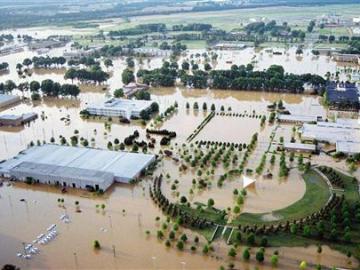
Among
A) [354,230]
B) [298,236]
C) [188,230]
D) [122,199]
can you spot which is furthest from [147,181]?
[354,230]

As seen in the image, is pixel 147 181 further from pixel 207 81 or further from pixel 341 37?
pixel 341 37

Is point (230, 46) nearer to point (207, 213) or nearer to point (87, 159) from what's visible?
point (87, 159)

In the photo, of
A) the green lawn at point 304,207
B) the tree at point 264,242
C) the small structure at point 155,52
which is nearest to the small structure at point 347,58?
the small structure at point 155,52

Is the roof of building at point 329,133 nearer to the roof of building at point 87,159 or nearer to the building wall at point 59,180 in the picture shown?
the roof of building at point 87,159

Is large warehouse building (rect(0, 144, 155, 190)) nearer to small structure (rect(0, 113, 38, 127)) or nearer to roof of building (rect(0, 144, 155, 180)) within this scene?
roof of building (rect(0, 144, 155, 180))

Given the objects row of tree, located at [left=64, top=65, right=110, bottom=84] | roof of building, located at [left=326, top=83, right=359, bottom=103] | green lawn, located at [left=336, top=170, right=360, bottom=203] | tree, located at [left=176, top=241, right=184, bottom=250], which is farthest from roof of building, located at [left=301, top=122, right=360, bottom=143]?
row of tree, located at [left=64, top=65, right=110, bottom=84]

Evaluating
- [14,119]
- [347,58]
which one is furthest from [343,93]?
[14,119]
